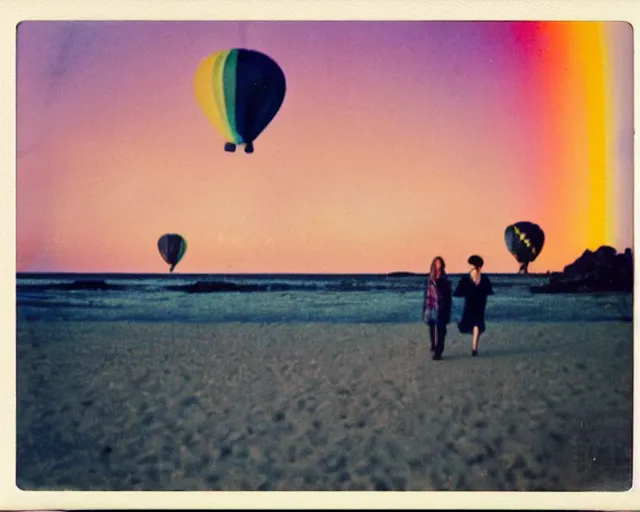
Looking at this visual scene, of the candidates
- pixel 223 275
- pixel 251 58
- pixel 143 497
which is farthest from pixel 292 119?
pixel 143 497

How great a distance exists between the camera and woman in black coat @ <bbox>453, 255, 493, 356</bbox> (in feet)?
12.9

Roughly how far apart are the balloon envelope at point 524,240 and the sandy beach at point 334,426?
413mm

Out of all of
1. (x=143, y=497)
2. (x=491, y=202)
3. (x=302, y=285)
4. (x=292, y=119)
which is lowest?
(x=143, y=497)

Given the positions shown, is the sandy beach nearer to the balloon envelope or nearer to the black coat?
the black coat

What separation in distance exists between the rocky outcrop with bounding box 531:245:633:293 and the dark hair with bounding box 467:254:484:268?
304 mm

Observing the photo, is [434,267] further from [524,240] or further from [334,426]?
[334,426]

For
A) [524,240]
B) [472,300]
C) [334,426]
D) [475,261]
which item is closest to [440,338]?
[472,300]

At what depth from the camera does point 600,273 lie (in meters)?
3.59

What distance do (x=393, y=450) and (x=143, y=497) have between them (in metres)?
1.21

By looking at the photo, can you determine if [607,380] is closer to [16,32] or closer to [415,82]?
[415,82]

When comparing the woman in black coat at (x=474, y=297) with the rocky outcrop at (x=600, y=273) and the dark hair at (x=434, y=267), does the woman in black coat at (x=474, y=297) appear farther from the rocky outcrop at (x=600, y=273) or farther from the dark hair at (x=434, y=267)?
the rocky outcrop at (x=600, y=273)

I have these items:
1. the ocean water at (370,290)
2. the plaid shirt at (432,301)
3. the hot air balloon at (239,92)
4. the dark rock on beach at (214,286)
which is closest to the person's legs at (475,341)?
the ocean water at (370,290)

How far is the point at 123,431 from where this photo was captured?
3.63 meters

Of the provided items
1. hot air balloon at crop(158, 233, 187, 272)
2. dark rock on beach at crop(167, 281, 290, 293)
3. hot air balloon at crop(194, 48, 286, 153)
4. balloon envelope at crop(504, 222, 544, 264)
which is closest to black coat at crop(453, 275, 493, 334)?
balloon envelope at crop(504, 222, 544, 264)
